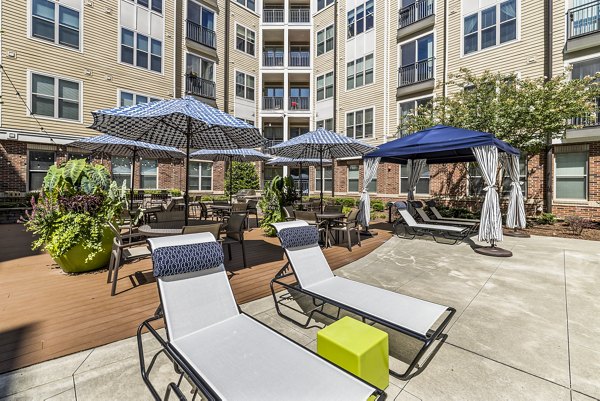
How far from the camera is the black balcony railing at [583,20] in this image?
10844 mm

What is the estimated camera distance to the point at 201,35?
18.0m

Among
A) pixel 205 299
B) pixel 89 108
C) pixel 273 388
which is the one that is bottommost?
pixel 273 388

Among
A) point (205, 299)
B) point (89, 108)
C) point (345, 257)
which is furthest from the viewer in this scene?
point (89, 108)

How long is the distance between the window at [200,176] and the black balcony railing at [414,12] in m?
15.2

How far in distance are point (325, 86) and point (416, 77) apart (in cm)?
715

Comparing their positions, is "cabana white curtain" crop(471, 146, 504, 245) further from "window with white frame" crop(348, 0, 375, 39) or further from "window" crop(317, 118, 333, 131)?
"window with white frame" crop(348, 0, 375, 39)

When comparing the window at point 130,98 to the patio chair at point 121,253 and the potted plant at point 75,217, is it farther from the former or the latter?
the patio chair at point 121,253

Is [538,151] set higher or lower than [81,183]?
higher

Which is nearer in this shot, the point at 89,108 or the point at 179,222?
the point at 179,222

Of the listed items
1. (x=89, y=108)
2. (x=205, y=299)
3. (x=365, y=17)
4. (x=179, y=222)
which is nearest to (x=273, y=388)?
(x=205, y=299)

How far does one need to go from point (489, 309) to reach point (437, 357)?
1619mm

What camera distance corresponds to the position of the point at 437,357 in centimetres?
263

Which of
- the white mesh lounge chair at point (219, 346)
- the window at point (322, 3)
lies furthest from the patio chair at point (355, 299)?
the window at point (322, 3)

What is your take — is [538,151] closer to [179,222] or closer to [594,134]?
[594,134]
